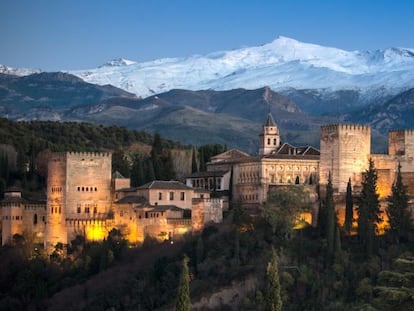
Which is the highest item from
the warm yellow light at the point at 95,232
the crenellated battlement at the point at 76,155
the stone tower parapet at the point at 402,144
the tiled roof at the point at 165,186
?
the stone tower parapet at the point at 402,144

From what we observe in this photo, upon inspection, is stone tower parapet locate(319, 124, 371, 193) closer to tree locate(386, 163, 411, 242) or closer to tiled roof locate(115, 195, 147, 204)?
tree locate(386, 163, 411, 242)

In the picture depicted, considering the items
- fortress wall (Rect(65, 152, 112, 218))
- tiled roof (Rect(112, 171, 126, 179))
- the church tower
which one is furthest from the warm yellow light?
the church tower

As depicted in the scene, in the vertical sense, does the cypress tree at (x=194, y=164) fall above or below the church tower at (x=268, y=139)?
below

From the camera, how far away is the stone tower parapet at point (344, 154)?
266 ft

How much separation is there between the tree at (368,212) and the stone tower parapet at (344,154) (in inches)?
192

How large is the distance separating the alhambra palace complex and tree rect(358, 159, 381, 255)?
327 cm

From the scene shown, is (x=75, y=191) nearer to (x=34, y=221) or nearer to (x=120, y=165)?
(x=34, y=221)

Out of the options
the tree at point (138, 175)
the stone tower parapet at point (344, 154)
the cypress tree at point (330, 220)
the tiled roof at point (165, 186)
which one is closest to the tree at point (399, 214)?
the cypress tree at point (330, 220)

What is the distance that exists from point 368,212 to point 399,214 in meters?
2.13

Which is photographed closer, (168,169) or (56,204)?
(56,204)

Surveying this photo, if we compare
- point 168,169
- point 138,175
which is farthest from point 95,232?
point 168,169

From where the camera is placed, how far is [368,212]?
73250mm

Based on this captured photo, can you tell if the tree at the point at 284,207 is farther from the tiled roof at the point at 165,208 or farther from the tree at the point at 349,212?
the tiled roof at the point at 165,208

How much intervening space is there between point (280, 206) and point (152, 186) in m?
10.2
